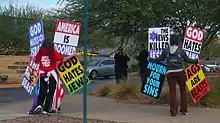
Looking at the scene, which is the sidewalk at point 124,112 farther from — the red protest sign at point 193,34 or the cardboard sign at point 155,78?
the red protest sign at point 193,34

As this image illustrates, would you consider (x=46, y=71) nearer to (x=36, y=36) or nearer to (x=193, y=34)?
(x=36, y=36)

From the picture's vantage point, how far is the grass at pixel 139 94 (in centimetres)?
1262

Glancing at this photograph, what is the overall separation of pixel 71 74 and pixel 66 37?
100 cm

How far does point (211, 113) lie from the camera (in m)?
11.3

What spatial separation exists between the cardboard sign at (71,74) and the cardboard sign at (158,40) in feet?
6.41

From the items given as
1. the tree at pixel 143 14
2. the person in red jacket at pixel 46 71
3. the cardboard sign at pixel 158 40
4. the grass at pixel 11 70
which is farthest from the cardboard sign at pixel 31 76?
the grass at pixel 11 70

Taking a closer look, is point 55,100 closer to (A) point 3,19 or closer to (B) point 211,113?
(B) point 211,113

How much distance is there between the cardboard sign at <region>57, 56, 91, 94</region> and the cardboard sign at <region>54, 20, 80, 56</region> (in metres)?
0.40

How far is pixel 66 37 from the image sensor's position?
1120 cm

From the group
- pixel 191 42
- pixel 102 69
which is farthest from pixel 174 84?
pixel 102 69

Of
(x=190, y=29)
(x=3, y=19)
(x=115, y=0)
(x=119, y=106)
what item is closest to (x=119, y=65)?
(x=115, y=0)

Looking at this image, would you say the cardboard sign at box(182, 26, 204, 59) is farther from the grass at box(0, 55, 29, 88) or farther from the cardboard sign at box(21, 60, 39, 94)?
the grass at box(0, 55, 29, 88)

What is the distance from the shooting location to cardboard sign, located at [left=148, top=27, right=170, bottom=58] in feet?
39.7

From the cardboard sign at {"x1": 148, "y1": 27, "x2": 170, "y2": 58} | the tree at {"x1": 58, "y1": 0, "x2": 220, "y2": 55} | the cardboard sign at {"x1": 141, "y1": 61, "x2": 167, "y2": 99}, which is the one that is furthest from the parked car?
the cardboard sign at {"x1": 141, "y1": 61, "x2": 167, "y2": 99}
